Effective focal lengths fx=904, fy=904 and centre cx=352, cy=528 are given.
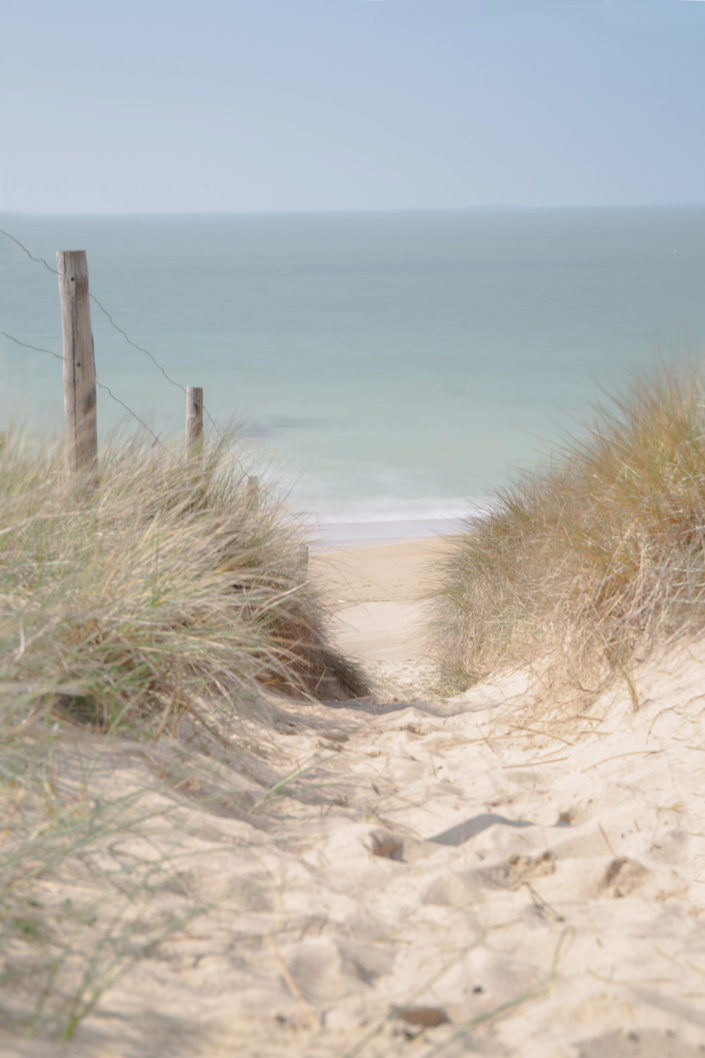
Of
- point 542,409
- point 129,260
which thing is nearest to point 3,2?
point 129,260

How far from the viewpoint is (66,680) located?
211 cm

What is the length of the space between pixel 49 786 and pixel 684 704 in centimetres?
190

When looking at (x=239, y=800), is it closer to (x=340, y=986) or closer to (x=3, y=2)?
(x=340, y=986)

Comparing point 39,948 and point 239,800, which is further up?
point 39,948

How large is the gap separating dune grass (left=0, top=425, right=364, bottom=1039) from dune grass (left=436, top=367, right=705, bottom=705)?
0.99m

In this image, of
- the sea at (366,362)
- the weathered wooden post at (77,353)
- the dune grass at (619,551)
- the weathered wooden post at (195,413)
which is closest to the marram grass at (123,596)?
the weathered wooden post at (77,353)

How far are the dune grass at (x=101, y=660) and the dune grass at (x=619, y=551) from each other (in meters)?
0.99

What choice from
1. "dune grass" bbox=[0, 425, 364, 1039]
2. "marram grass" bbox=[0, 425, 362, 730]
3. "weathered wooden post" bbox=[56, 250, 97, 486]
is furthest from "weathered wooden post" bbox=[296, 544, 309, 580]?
"weathered wooden post" bbox=[56, 250, 97, 486]

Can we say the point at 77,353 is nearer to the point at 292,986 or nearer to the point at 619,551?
the point at 619,551

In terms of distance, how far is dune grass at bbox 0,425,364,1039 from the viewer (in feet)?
4.57

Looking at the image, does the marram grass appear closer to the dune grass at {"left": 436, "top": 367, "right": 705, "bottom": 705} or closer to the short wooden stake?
the short wooden stake

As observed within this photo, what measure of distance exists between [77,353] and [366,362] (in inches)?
811

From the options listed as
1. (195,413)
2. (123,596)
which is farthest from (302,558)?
(123,596)

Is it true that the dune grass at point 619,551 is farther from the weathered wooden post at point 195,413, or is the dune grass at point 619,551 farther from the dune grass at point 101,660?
the weathered wooden post at point 195,413
